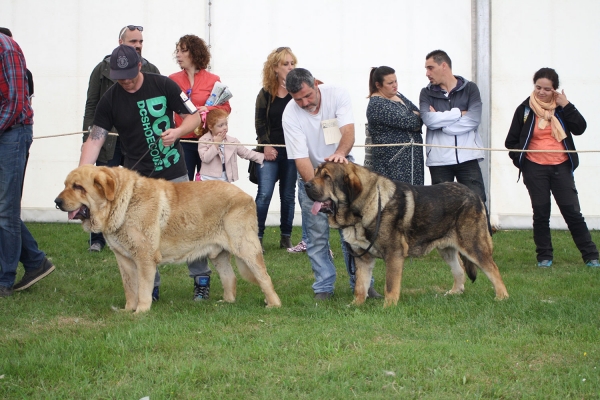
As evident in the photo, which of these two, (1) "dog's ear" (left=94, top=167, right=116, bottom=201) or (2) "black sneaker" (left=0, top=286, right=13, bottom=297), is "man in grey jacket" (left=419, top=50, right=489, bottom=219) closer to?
(1) "dog's ear" (left=94, top=167, right=116, bottom=201)

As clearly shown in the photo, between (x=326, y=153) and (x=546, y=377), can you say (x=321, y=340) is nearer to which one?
(x=546, y=377)

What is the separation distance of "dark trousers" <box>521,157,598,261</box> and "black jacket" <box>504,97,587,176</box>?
13cm

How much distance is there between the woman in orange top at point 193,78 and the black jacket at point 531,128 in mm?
3530

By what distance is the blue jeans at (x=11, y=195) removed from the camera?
6766 mm

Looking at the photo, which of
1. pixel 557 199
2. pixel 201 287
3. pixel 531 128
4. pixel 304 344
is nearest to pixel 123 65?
pixel 201 287

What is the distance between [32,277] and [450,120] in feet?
15.3

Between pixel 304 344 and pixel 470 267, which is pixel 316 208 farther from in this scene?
A: pixel 470 267

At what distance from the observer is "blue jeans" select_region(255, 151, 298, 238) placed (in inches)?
380

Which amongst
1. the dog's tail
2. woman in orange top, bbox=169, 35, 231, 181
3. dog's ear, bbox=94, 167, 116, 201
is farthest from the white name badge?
woman in orange top, bbox=169, 35, 231, 181

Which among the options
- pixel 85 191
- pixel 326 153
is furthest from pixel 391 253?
pixel 85 191

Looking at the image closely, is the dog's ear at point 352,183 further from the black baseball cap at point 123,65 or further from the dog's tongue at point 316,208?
the black baseball cap at point 123,65

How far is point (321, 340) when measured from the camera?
509cm

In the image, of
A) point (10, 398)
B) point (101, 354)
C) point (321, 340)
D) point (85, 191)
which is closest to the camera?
point (10, 398)

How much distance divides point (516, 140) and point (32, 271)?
18.4ft
